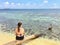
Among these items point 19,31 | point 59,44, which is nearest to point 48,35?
point 59,44

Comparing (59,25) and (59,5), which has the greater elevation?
(59,5)

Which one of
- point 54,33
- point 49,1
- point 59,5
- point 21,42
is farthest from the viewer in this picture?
point 49,1

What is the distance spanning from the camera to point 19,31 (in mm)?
4652

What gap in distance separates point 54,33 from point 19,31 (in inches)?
180

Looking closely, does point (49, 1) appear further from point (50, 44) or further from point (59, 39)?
point (50, 44)

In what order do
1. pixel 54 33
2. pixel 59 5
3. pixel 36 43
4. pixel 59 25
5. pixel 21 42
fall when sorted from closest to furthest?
pixel 21 42 < pixel 36 43 < pixel 54 33 < pixel 59 25 < pixel 59 5

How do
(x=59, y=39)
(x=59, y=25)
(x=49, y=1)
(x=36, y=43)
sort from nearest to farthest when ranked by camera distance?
(x=36, y=43), (x=59, y=39), (x=59, y=25), (x=49, y=1)

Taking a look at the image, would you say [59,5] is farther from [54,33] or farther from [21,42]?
[21,42]

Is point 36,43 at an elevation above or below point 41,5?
below

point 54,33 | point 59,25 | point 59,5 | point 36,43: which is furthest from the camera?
point 59,5

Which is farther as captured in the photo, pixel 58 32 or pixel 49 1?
pixel 49 1

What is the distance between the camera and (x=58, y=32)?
9.23m

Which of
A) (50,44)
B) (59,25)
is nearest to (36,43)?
(50,44)

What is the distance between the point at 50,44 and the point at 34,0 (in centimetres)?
883
